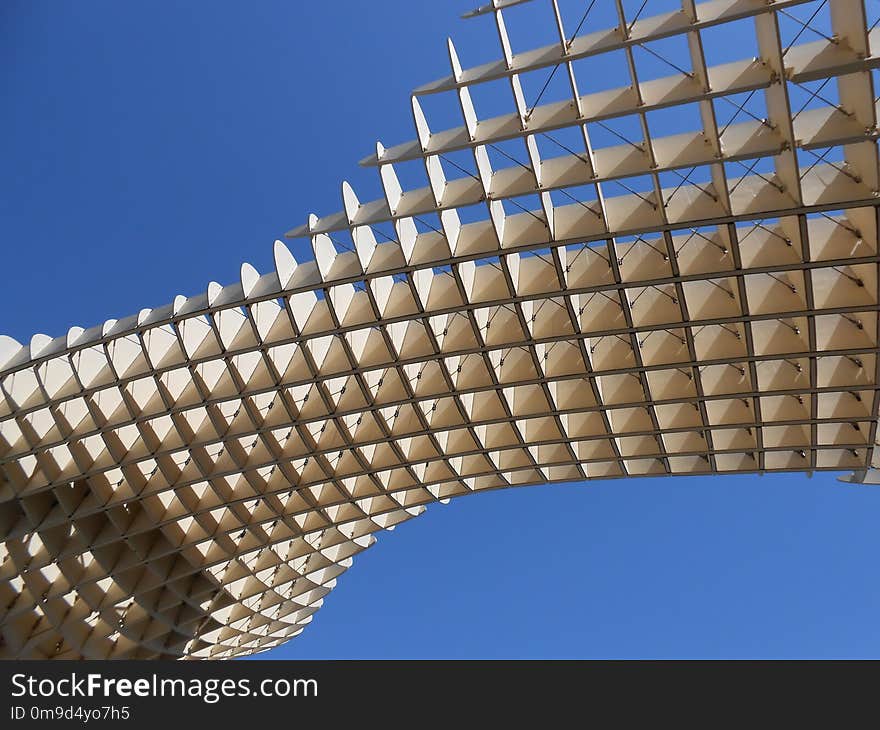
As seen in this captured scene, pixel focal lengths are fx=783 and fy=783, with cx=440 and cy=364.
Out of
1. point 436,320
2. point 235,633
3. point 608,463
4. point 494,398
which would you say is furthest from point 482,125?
point 235,633

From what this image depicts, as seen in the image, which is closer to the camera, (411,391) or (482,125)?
(482,125)

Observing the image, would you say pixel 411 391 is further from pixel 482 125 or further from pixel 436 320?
pixel 482 125

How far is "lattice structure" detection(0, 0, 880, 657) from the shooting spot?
24.0 metres

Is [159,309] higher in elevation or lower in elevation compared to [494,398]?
higher

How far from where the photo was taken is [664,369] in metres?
33.2

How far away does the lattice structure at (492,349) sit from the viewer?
24031 millimetres

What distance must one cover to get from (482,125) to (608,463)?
76.6ft

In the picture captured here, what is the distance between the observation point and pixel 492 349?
108 ft

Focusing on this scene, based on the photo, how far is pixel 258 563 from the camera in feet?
163

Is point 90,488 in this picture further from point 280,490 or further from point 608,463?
point 608,463
